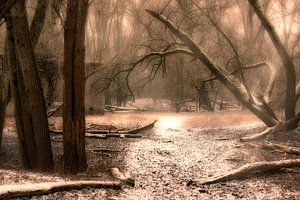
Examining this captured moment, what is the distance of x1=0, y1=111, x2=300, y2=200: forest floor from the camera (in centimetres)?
670

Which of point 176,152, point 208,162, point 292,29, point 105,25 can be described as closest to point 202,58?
point 176,152

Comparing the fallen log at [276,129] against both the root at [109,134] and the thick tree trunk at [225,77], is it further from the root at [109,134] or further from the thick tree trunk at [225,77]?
the root at [109,134]

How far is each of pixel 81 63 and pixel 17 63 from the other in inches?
67.9

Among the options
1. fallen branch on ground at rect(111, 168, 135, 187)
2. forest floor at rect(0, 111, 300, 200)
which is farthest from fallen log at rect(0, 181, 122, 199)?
fallen branch on ground at rect(111, 168, 135, 187)

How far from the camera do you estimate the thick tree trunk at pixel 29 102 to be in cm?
847

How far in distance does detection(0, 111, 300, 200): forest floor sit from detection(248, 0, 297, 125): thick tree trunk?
54.4 inches

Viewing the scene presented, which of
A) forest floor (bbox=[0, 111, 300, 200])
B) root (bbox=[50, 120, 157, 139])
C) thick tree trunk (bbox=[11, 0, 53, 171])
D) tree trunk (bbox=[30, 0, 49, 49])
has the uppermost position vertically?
tree trunk (bbox=[30, 0, 49, 49])

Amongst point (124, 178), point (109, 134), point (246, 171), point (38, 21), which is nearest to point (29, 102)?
point (38, 21)

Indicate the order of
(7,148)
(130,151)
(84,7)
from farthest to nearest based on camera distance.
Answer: (7,148) → (130,151) → (84,7)

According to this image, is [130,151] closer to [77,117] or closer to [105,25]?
[77,117]

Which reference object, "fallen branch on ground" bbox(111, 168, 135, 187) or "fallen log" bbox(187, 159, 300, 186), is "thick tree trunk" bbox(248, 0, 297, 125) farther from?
"fallen branch on ground" bbox(111, 168, 135, 187)

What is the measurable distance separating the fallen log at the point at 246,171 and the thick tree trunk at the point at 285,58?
19.4 feet

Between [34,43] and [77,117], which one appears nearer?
[77,117]

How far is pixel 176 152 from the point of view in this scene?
11.2 metres
